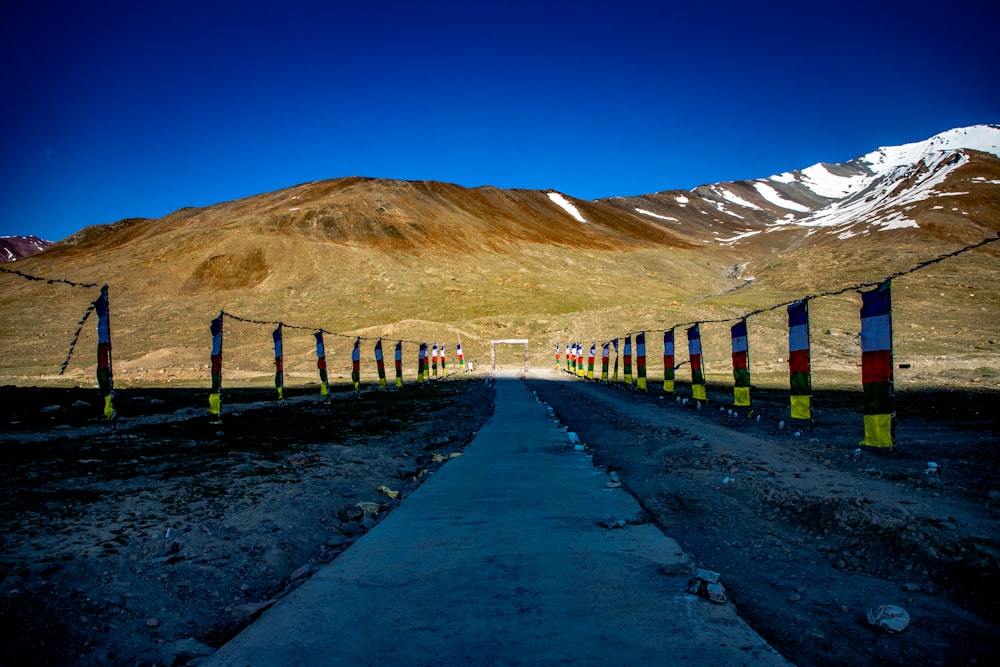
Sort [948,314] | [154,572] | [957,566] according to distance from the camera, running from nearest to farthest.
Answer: [957,566] → [154,572] → [948,314]

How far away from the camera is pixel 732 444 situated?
13.2 m

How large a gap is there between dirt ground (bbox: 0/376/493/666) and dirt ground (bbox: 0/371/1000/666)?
0.03 metres

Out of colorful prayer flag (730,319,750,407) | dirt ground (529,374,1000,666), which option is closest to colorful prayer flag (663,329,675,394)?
colorful prayer flag (730,319,750,407)

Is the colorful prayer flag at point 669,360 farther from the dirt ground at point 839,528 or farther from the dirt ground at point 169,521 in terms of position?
the dirt ground at point 169,521

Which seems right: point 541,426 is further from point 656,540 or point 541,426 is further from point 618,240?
point 618,240

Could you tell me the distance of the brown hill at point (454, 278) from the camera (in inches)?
2530

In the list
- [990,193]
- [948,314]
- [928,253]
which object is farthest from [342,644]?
[990,193]

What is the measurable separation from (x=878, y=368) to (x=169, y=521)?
38.2 ft

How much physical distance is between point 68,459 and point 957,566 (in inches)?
556

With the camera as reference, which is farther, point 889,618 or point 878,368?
point 878,368

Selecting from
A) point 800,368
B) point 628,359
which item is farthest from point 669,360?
point 800,368

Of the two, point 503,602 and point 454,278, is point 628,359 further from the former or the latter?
point 454,278

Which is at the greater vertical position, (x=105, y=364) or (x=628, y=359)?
(x=105, y=364)

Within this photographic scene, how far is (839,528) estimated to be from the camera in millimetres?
7043
